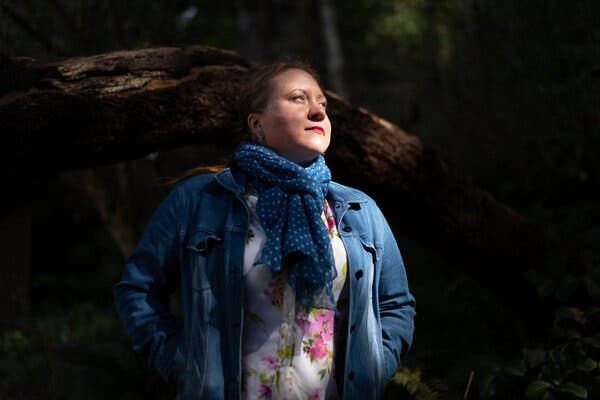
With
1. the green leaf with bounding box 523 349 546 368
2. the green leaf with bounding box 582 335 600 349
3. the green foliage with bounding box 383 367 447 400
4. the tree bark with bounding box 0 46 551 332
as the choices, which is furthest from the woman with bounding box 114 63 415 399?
the green leaf with bounding box 582 335 600 349

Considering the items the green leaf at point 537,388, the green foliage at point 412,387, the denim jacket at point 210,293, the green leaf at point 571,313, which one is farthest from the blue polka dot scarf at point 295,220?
the green leaf at point 571,313

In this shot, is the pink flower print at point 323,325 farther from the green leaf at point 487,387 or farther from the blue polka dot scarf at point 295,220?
the green leaf at point 487,387

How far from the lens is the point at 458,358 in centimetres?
465

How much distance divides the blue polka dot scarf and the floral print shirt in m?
0.08

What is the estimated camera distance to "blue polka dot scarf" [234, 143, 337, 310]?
2.54m

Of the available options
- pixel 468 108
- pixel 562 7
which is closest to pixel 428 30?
pixel 468 108

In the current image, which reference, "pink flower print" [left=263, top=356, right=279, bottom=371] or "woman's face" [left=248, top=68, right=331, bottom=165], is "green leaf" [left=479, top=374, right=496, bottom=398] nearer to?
"pink flower print" [left=263, top=356, right=279, bottom=371]

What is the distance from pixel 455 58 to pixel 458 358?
298 inches

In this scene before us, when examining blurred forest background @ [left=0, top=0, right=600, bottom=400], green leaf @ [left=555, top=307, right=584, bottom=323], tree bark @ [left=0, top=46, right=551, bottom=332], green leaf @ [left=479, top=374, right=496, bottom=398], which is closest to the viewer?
tree bark @ [left=0, top=46, right=551, bottom=332]

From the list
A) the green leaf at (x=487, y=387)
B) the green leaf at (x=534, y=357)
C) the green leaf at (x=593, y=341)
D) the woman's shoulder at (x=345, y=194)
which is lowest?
the green leaf at (x=487, y=387)

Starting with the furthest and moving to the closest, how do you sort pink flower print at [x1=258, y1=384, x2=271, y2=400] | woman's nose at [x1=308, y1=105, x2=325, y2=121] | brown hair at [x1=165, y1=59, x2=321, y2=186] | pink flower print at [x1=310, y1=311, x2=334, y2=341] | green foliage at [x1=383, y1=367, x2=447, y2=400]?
green foliage at [x1=383, y1=367, x2=447, y2=400], brown hair at [x1=165, y1=59, x2=321, y2=186], woman's nose at [x1=308, y1=105, x2=325, y2=121], pink flower print at [x1=310, y1=311, x2=334, y2=341], pink flower print at [x1=258, y1=384, x2=271, y2=400]

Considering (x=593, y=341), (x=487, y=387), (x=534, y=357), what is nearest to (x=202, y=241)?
(x=487, y=387)

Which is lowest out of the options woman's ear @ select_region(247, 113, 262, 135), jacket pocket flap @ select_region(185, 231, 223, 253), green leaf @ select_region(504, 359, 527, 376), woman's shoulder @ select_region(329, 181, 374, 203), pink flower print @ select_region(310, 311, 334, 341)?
green leaf @ select_region(504, 359, 527, 376)

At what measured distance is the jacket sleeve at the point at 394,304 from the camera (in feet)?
9.53
